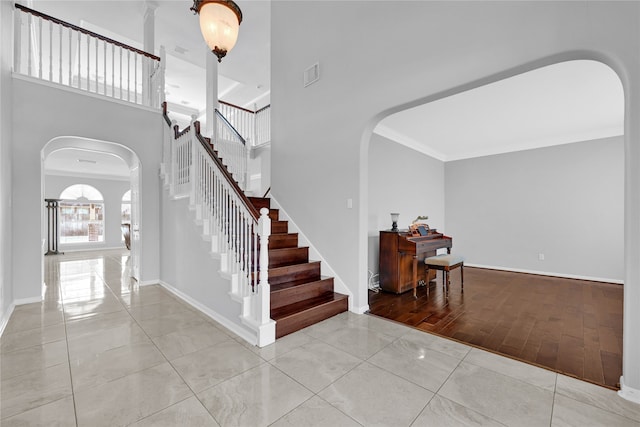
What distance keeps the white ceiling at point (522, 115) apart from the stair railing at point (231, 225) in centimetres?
271

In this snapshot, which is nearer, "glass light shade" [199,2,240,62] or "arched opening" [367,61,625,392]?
"glass light shade" [199,2,240,62]

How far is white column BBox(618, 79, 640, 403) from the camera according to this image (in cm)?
162

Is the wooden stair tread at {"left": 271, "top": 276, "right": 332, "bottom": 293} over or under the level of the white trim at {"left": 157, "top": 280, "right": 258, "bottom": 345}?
over

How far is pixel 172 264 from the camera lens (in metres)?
4.12

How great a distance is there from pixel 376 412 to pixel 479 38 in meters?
2.86

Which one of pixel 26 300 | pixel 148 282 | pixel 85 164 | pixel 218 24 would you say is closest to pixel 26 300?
pixel 26 300

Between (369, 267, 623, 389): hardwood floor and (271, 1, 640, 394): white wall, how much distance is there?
0.48 m

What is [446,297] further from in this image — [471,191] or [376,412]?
[471,191]

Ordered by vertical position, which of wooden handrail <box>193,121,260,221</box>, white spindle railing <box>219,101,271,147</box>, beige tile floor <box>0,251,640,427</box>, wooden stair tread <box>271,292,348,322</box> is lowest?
beige tile floor <box>0,251,640,427</box>

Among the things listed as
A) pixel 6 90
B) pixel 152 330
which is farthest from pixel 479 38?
pixel 6 90

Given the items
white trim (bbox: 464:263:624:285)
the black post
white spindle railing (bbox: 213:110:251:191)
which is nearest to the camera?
white trim (bbox: 464:263:624:285)

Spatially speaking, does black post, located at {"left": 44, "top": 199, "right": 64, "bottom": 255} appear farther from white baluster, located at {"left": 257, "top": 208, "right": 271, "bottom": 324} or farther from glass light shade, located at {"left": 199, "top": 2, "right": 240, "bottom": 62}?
glass light shade, located at {"left": 199, "top": 2, "right": 240, "bottom": 62}

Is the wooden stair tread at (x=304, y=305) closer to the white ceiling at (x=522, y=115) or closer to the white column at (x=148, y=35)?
the white ceiling at (x=522, y=115)

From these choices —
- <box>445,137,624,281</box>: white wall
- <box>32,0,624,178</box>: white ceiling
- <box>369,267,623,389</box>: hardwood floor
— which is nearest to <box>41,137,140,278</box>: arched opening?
<box>32,0,624,178</box>: white ceiling
